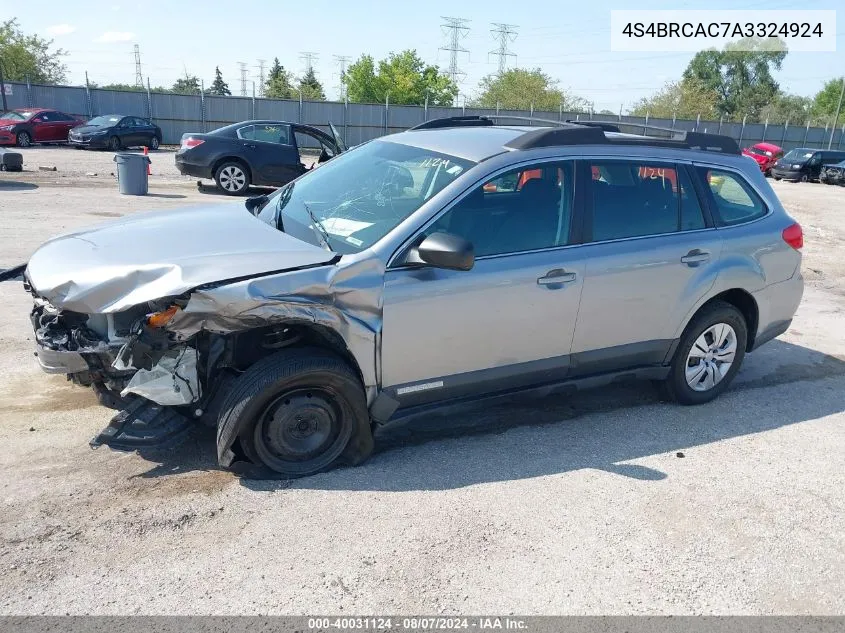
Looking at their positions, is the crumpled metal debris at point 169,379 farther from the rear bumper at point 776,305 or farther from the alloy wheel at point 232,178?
the alloy wheel at point 232,178

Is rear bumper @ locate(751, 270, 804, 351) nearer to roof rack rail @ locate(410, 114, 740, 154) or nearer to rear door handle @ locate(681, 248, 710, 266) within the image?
rear door handle @ locate(681, 248, 710, 266)

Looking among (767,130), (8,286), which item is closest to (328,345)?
(8,286)

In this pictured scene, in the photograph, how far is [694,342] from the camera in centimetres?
491

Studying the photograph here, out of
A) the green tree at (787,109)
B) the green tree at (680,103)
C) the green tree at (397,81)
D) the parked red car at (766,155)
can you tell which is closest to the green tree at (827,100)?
the green tree at (787,109)

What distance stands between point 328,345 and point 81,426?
1.64 m

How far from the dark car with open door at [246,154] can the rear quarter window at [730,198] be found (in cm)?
1027

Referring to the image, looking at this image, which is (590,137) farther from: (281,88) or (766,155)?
(281,88)

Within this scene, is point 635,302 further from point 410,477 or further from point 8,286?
point 8,286

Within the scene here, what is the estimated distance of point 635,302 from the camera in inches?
176

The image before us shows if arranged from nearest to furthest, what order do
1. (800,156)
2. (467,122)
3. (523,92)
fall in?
(467,122) → (800,156) → (523,92)

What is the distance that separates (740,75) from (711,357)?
309ft

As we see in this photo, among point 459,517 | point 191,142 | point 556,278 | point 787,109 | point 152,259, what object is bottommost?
point 459,517

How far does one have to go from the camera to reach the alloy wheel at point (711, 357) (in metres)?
4.97

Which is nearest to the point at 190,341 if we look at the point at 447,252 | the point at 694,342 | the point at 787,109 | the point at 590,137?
the point at 447,252
